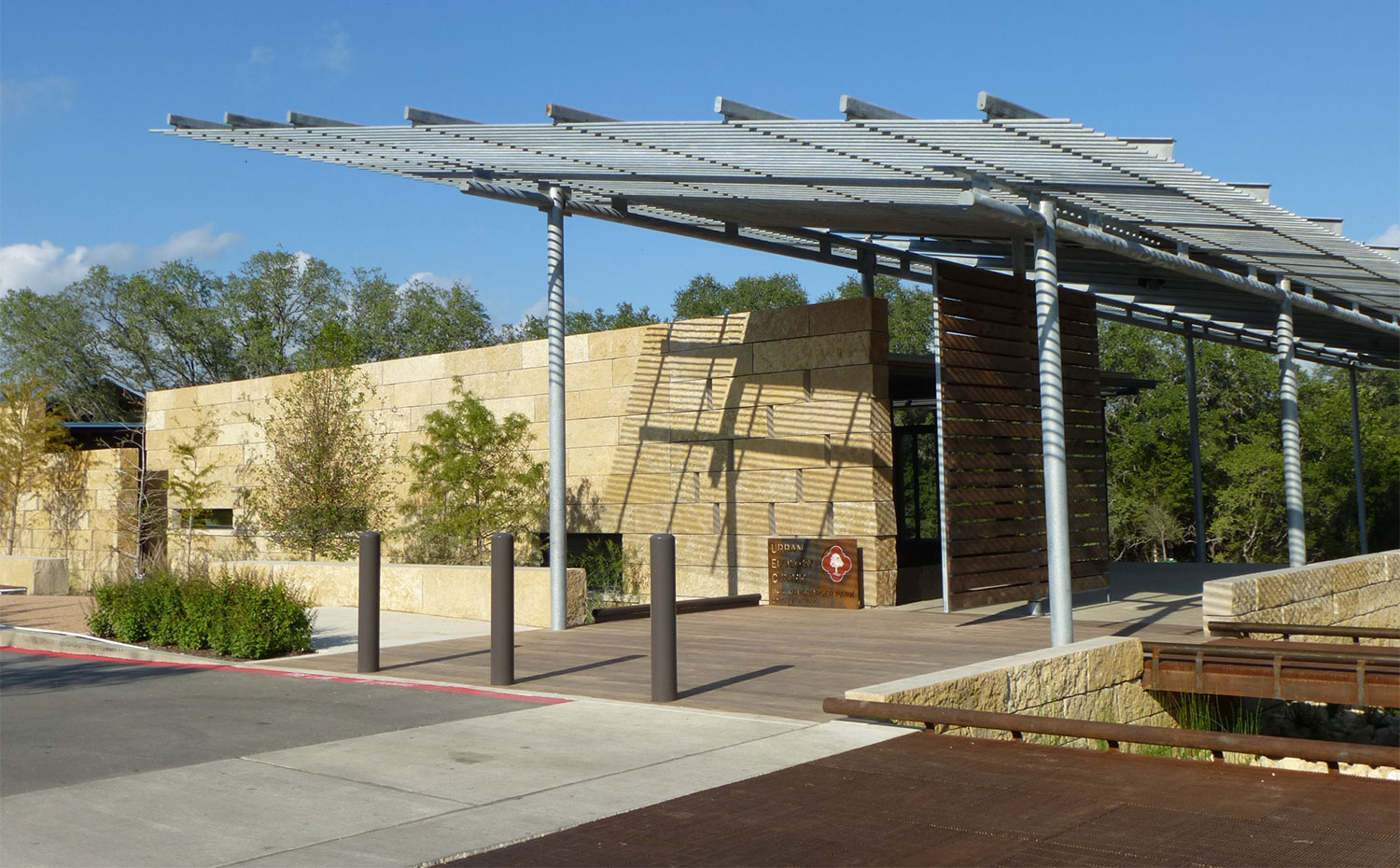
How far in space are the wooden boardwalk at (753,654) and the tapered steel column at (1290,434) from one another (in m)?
3.58

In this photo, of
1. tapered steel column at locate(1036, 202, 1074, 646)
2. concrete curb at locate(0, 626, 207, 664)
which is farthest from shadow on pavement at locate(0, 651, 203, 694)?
tapered steel column at locate(1036, 202, 1074, 646)

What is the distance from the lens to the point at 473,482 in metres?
18.7

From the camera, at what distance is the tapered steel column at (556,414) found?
1312cm

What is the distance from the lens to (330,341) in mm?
22000

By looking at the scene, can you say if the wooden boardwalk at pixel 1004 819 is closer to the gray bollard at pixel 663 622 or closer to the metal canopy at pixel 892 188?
the gray bollard at pixel 663 622

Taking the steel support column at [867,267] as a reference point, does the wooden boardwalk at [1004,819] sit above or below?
below

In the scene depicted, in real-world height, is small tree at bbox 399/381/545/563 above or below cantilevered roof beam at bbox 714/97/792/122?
below

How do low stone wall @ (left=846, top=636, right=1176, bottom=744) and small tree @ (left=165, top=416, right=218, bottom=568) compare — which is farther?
small tree @ (left=165, top=416, right=218, bottom=568)

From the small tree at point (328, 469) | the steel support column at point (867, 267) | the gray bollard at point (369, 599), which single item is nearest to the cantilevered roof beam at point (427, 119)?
the gray bollard at point (369, 599)

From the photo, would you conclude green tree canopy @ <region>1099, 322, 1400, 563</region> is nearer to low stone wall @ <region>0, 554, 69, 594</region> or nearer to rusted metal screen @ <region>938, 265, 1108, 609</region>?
rusted metal screen @ <region>938, 265, 1108, 609</region>

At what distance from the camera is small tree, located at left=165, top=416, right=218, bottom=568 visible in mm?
25219

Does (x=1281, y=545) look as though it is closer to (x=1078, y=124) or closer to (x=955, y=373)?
(x=955, y=373)

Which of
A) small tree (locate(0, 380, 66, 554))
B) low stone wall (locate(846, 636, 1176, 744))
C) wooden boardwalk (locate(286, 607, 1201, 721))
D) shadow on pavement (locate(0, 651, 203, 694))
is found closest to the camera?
low stone wall (locate(846, 636, 1176, 744))

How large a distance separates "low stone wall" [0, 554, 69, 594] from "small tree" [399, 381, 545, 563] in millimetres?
6278
